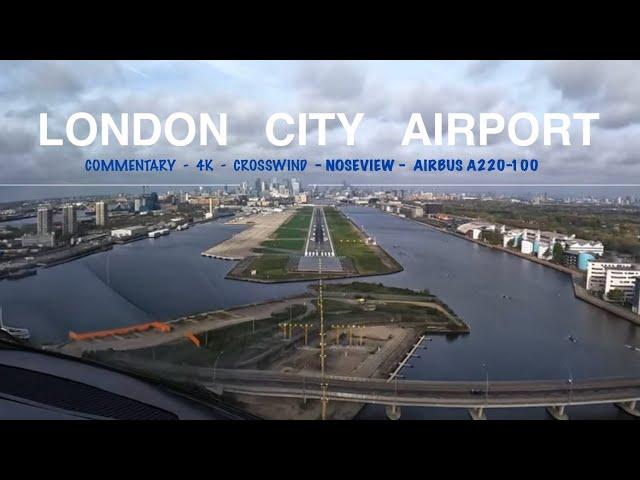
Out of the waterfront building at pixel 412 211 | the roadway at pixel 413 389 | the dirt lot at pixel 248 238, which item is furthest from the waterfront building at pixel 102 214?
the waterfront building at pixel 412 211

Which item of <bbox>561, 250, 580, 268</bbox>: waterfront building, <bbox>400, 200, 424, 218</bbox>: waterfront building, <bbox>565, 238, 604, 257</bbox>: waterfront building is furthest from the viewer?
<bbox>400, 200, 424, 218</bbox>: waterfront building

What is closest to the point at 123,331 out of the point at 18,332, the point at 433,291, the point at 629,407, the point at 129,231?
the point at 18,332

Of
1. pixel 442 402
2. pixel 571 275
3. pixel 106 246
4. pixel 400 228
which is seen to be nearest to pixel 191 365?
pixel 442 402

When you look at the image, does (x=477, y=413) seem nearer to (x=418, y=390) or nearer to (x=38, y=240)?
(x=418, y=390)

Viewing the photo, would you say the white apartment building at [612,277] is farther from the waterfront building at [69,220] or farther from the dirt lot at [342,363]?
the waterfront building at [69,220]

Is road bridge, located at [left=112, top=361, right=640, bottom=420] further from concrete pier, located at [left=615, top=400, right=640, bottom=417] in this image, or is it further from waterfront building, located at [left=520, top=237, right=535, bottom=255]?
waterfront building, located at [left=520, top=237, right=535, bottom=255]

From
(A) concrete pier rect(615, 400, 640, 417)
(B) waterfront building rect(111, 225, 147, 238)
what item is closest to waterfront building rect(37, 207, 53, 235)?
(B) waterfront building rect(111, 225, 147, 238)
